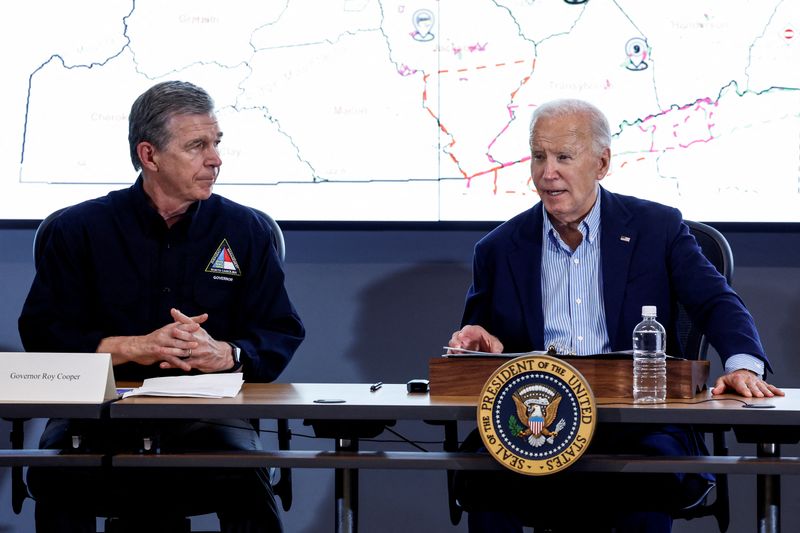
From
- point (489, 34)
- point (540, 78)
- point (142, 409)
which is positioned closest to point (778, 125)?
point (540, 78)

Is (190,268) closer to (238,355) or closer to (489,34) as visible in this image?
(238,355)

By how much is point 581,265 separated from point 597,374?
68 centimetres

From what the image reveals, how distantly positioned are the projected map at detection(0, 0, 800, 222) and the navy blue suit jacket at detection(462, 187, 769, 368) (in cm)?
69

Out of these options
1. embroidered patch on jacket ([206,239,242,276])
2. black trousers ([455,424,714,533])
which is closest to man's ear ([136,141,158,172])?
embroidered patch on jacket ([206,239,242,276])

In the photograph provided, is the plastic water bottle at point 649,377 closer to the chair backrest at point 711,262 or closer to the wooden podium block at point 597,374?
the wooden podium block at point 597,374

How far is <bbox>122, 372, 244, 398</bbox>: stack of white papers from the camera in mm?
2262

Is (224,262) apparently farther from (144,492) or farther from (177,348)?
(144,492)

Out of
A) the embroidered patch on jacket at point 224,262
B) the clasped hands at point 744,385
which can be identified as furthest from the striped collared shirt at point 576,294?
the embroidered patch on jacket at point 224,262

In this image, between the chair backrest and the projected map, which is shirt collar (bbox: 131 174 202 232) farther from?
the chair backrest

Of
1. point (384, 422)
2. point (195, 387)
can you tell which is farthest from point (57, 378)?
point (384, 422)

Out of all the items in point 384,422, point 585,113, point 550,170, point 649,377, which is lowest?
point 384,422

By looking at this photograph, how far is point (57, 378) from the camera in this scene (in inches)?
86.6

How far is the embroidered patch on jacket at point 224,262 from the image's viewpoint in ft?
9.62

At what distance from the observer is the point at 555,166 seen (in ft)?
9.22
